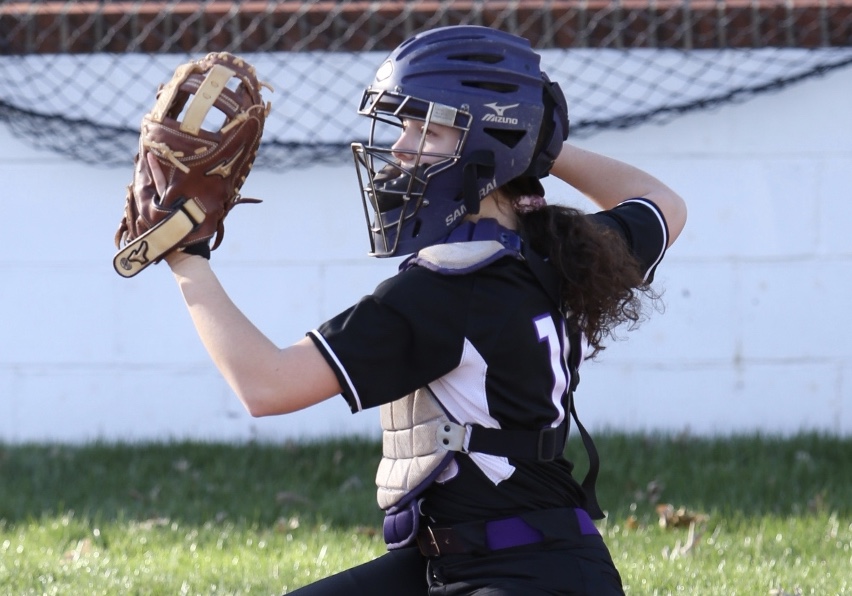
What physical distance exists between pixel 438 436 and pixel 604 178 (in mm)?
981

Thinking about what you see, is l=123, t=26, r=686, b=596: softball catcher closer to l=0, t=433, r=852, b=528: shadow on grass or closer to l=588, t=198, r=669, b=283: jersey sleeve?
l=588, t=198, r=669, b=283: jersey sleeve

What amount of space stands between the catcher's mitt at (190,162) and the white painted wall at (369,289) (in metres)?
3.32

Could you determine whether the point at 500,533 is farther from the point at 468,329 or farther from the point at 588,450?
the point at 468,329

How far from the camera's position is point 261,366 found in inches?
91.5

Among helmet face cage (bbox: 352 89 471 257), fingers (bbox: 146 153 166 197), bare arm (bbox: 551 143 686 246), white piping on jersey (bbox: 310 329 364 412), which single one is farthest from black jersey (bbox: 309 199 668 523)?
bare arm (bbox: 551 143 686 246)

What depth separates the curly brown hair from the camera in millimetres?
2547

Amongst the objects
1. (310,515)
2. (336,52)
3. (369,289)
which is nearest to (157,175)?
(310,515)

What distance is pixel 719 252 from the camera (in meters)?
5.86

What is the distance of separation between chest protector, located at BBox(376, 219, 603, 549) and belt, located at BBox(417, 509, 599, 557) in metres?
0.07

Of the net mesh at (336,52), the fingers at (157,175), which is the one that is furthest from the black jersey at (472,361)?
the net mesh at (336,52)

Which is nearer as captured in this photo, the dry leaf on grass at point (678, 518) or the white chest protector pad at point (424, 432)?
the white chest protector pad at point (424, 432)

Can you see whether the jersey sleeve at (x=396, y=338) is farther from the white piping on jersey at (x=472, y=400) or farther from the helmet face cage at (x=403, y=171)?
the helmet face cage at (x=403, y=171)

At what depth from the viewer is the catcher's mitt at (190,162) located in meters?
2.45

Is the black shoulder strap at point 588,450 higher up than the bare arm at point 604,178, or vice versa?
the bare arm at point 604,178
